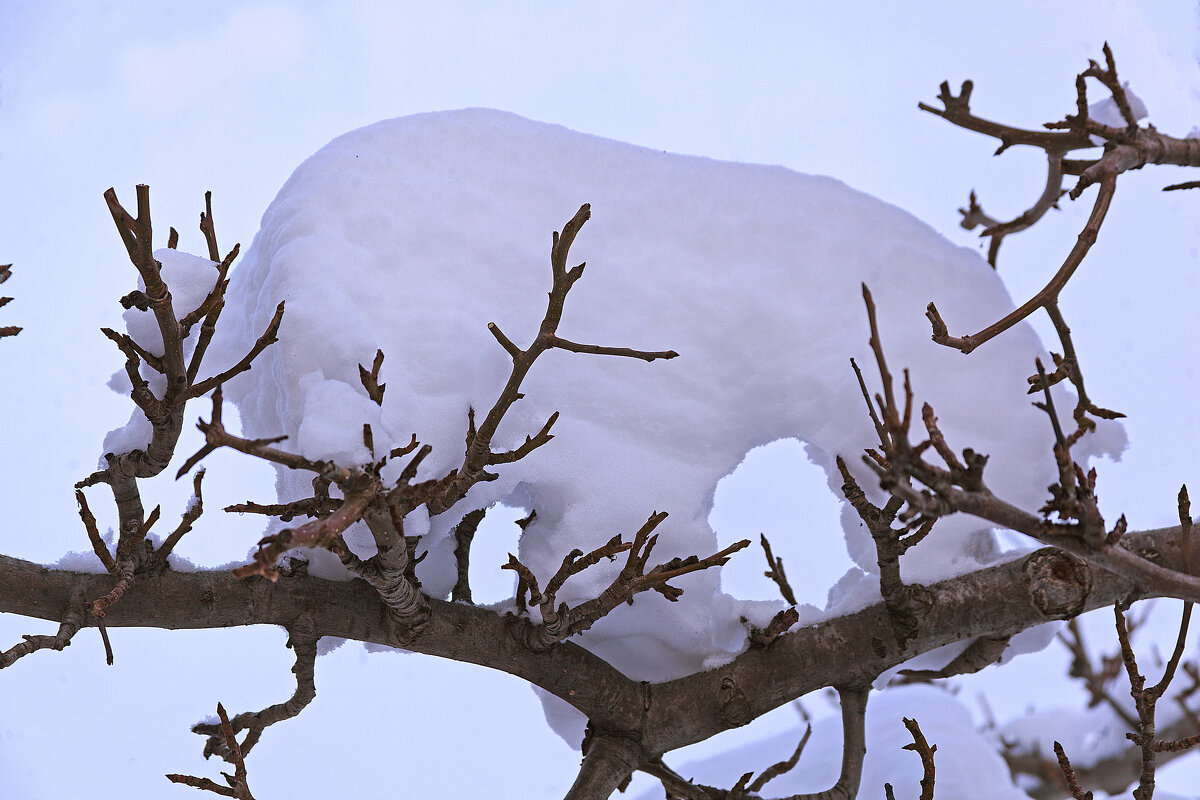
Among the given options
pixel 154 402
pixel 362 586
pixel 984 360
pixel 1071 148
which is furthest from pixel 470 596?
pixel 1071 148

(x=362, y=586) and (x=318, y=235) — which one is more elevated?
(x=318, y=235)

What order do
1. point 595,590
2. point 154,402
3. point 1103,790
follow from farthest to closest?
1. point 1103,790
2. point 595,590
3. point 154,402

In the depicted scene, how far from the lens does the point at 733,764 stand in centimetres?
239

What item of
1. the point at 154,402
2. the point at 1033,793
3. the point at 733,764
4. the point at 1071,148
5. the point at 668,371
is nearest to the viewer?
the point at 154,402

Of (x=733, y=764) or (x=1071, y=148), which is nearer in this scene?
(x=1071, y=148)

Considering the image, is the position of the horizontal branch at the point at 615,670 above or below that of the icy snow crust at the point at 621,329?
below

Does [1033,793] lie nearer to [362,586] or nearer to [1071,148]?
[1071,148]

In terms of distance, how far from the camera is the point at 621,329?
1.38 meters

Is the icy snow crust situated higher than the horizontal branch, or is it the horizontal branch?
the icy snow crust

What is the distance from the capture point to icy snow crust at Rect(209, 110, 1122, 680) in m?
1.19

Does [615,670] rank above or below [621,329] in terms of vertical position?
below

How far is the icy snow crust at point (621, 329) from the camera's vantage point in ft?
3.91

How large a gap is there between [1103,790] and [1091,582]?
1.92 metres

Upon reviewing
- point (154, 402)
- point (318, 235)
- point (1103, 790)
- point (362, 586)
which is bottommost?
point (1103, 790)
